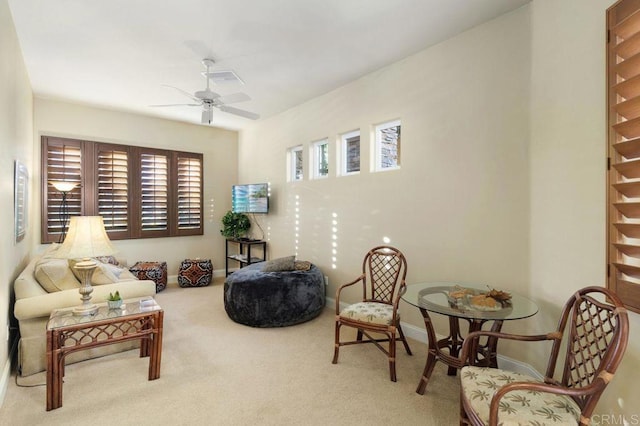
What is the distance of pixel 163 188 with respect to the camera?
566 centimetres

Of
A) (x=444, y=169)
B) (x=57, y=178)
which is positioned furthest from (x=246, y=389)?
(x=57, y=178)

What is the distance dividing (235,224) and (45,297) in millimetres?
3360

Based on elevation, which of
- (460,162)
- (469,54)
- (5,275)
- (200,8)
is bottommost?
(5,275)

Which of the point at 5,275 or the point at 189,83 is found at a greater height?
the point at 189,83

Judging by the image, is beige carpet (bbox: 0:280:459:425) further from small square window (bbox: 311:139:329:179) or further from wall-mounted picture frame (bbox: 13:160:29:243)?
small square window (bbox: 311:139:329:179)

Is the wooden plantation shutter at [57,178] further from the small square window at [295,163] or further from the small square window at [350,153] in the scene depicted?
the small square window at [350,153]

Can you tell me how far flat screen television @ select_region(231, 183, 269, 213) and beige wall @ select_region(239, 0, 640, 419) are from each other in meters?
1.47

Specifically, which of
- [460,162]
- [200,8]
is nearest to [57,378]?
[200,8]

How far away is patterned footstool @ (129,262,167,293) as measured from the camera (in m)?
4.95

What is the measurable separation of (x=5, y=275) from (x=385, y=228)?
3.41 metres

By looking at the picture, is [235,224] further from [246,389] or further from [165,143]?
[246,389]

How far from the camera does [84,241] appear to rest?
7.84 ft

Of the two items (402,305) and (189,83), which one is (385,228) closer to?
(402,305)

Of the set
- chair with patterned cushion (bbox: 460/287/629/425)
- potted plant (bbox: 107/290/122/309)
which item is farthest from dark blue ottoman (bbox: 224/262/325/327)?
chair with patterned cushion (bbox: 460/287/629/425)
